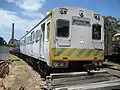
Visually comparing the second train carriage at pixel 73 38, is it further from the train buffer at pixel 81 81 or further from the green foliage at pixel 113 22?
the green foliage at pixel 113 22

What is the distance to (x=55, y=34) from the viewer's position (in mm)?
8531

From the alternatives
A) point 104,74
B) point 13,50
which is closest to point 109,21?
point 13,50

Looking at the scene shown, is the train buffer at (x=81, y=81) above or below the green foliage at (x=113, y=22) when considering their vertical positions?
below

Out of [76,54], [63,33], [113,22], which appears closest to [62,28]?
[63,33]

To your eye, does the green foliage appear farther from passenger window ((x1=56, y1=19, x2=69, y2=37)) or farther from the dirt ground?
passenger window ((x1=56, y1=19, x2=69, y2=37))

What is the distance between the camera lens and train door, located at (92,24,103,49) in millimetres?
9234

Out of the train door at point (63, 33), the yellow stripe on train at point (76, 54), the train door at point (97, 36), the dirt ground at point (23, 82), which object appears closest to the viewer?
the yellow stripe on train at point (76, 54)

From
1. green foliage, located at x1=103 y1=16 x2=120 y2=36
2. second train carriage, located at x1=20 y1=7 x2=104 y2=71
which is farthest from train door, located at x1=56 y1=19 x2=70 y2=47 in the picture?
green foliage, located at x1=103 y1=16 x2=120 y2=36

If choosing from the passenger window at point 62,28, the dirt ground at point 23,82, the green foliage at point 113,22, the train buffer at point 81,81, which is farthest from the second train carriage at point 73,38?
the green foliage at point 113,22

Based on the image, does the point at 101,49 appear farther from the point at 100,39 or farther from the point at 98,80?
the point at 98,80

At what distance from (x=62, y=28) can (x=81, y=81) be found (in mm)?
3033

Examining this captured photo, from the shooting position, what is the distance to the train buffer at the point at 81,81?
5.58 metres

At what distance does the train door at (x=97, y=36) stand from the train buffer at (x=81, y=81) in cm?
265

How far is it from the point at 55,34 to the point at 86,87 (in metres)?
3.40
